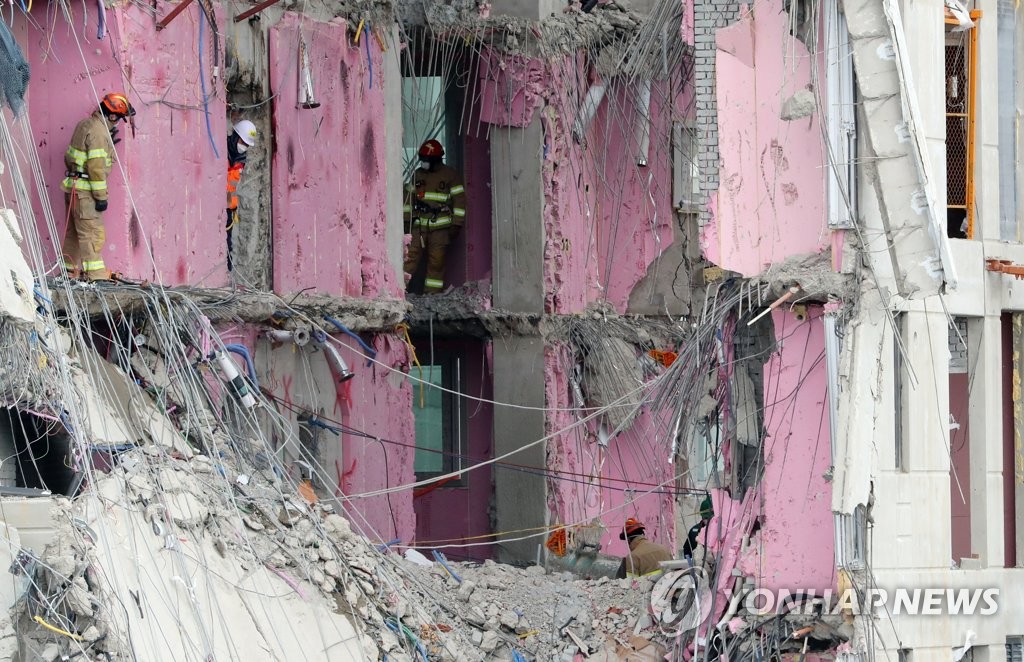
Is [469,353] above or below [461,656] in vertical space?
above

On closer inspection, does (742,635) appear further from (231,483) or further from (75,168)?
(75,168)

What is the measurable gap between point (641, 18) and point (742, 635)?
28.1ft

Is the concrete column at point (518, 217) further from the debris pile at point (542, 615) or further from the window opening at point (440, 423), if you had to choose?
the debris pile at point (542, 615)

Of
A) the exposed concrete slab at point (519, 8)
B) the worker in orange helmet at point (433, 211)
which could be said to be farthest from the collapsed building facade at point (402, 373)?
the worker in orange helmet at point (433, 211)

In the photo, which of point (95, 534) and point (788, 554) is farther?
point (788, 554)

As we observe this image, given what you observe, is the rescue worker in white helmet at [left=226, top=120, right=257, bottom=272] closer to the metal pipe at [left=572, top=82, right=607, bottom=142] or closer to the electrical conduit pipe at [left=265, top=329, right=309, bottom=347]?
the electrical conduit pipe at [left=265, top=329, right=309, bottom=347]

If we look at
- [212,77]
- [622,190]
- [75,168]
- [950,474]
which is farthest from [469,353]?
[950,474]

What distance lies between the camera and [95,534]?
986 cm

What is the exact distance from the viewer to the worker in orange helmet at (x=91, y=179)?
1245 centimetres

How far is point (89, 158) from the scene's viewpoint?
1243cm

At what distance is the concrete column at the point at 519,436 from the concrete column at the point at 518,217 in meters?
0.48

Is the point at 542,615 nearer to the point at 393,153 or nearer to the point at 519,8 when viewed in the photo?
the point at 393,153

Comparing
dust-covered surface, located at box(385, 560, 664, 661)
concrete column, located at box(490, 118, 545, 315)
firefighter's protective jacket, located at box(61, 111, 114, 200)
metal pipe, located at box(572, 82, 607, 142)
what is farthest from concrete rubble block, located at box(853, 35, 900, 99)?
metal pipe, located at box(572, 82, 607, 142)

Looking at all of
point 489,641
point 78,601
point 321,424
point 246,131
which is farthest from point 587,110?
point 78,601
